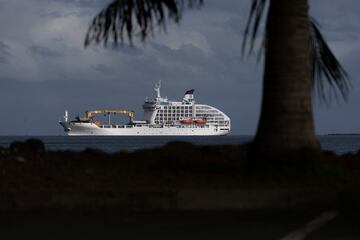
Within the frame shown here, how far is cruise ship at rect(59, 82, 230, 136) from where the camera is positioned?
414ft

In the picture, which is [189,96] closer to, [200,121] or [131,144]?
[200,121]

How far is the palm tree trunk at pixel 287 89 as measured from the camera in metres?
10.2

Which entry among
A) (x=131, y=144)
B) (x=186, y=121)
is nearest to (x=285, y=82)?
(x=131, y=144)

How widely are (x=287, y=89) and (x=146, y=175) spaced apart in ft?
6.44

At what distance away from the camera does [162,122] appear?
→ 127750mm

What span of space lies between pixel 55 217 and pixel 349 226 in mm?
2941

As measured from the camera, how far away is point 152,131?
12725cm

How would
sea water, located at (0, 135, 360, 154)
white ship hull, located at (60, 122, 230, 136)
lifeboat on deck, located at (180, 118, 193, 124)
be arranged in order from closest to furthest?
sea water, located at (0, 135, 360, 154), white ship hull, located at (60, 122, 230, 136), lifeboat on deck, located at (180, 118, 193, 124)

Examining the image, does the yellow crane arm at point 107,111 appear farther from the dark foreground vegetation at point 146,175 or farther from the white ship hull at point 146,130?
the dark foreground vegetation at point 146,175

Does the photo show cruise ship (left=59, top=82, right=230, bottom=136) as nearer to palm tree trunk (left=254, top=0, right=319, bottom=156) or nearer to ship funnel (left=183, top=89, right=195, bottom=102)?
ship funnel (left=183, top=89, right=195, bottom=102)

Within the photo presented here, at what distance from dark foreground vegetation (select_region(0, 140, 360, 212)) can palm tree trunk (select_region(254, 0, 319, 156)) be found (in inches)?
7.6

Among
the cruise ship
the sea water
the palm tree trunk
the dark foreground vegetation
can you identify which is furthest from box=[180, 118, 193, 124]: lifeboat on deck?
the palm tree trunk

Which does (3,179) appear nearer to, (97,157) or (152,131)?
(97,157)

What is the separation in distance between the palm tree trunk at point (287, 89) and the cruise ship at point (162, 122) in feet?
379
